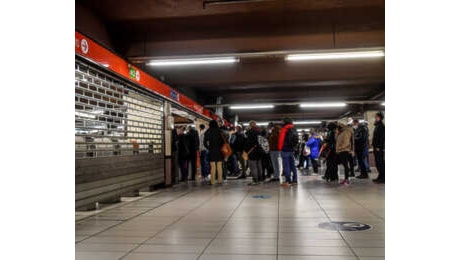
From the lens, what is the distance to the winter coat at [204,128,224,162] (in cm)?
1009

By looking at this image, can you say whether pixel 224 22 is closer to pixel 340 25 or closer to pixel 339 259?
pixel 340 25

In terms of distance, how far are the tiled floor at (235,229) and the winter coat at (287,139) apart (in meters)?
2.01

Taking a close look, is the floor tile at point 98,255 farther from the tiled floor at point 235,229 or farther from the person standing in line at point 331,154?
the person standing in line at point 331,154

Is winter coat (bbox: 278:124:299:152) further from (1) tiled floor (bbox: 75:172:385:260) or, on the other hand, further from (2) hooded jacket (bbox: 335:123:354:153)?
(1) tiled floor (bbox: 75:172:385:260)

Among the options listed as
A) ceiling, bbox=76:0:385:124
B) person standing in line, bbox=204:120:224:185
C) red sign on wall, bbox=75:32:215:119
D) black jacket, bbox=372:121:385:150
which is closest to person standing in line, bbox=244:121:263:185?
person standing in line, bbox=204:120:224:185

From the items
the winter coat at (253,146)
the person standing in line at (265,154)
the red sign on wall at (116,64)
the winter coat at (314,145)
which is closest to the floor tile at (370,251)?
the red sign on wall at (116,64)

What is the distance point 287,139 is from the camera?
9719 millimetres

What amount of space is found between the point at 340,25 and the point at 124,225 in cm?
721

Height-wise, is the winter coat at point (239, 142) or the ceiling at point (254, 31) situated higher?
the ceiling at point (254, 31)

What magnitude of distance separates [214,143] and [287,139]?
1794 mm

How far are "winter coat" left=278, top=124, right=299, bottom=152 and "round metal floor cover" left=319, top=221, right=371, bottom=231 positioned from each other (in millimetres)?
4629

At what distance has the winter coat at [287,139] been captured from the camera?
31.9ft

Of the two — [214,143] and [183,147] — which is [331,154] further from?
[183,147]
